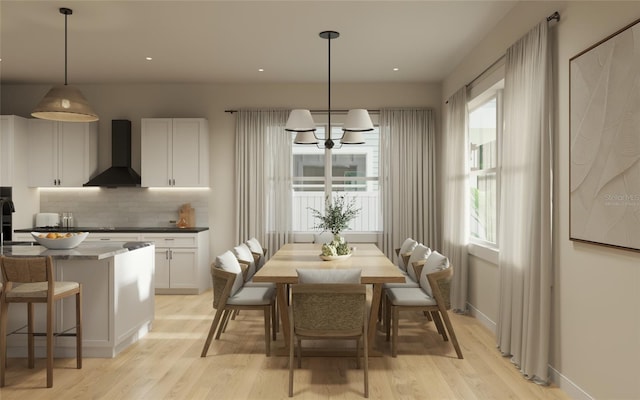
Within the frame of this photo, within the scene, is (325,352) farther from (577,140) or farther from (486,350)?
(577,140)

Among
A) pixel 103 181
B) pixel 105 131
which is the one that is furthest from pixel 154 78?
pixel 103 181

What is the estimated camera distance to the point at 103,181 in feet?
23.1

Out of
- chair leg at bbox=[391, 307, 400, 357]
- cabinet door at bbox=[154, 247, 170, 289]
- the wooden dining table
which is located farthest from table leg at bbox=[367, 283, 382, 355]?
cabinet door at bbox=[154, 247, 170, 289]

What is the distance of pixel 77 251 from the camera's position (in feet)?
13.5

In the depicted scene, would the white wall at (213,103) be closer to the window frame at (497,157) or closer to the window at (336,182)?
the window at (336,182)

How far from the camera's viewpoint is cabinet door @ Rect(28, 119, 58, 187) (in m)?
7.11

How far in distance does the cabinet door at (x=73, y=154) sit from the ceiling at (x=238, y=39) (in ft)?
2.33

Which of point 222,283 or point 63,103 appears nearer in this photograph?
point 63,103

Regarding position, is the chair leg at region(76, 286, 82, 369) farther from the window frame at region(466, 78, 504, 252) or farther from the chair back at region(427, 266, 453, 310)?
the window frame at region(466, 78, 504, 252)

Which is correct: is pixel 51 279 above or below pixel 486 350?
above

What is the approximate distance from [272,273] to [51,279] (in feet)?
5.11

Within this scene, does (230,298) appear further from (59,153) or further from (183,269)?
(59,153)

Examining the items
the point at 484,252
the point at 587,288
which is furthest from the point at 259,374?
the point at 484,252

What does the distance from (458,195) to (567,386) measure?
2902 millimetres
